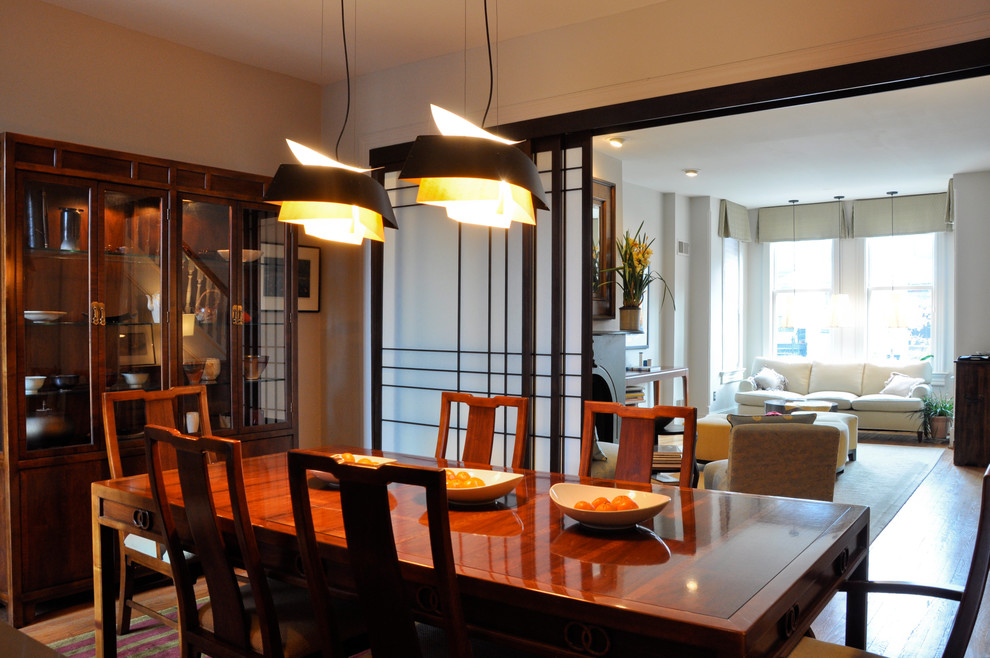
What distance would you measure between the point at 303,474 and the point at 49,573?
2.29 metres

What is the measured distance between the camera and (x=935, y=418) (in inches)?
318

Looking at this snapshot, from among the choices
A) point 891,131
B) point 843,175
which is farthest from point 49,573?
point 843,175

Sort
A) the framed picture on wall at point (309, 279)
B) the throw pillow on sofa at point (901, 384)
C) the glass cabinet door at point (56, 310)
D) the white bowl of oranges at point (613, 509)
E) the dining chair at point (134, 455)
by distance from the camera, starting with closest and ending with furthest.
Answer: the white bowl of oranges at point (613, 509) → the dining chair at point (134, 455) → the glass cabinet door at point (56, 310) → the framed picture on wall at point (309, 279) → the throw pillow on sofa at point (901, 384)

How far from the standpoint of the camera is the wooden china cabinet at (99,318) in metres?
3.17

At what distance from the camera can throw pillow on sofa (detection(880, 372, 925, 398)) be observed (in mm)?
8406

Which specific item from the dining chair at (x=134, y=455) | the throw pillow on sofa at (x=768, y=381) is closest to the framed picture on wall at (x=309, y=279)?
the dining chair at (x=134, y=455)

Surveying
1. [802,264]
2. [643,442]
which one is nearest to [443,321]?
[643,442]

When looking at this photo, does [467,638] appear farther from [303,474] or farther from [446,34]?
[446,34]

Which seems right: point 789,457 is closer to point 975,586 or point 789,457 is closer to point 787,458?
point 787,458

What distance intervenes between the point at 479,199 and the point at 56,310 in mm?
2263

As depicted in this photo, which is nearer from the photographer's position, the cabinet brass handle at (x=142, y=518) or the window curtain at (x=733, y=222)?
the cabinet brass handle at (x=142, y=518)

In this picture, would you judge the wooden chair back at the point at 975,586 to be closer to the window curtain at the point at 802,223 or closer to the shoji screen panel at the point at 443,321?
the shoji screen panel at the point at 443,321

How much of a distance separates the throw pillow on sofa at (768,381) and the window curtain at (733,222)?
1741 mm

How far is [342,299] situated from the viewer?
4809 millimetres
